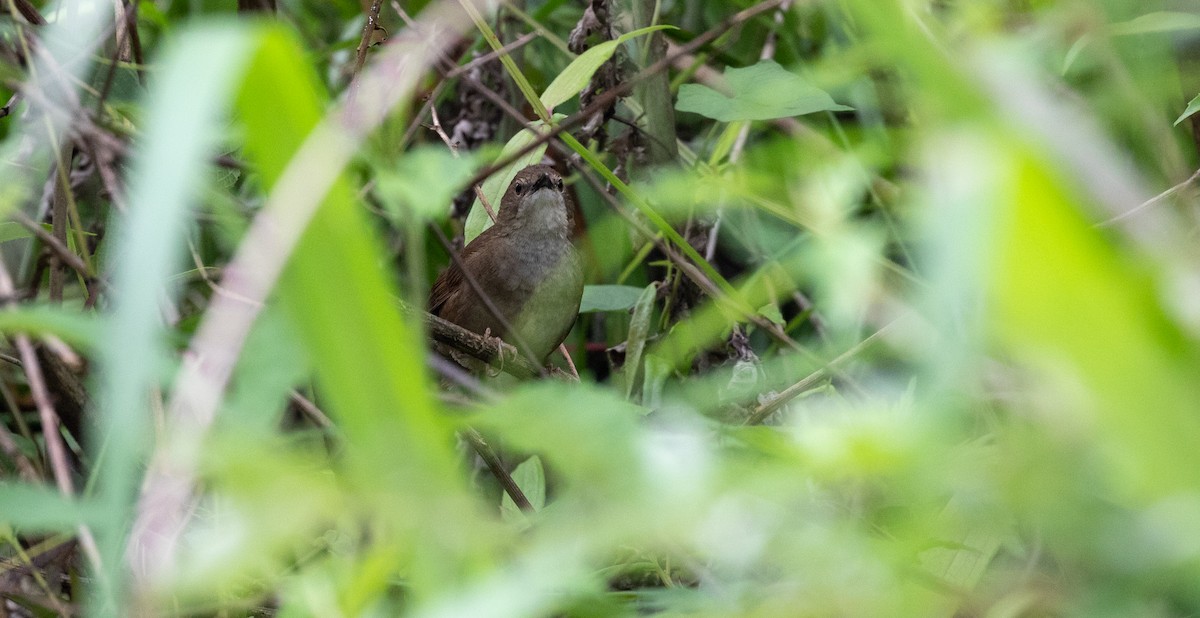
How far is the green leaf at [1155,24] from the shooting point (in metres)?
1.86

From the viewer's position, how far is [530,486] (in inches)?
99.7

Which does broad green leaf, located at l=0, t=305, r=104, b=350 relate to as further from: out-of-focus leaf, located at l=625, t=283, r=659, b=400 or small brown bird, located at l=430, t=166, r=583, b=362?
small brown bird, located at l=430, t=166, r=583, b=362

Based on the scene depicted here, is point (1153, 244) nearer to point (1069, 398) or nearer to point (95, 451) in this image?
point (1069, 398)

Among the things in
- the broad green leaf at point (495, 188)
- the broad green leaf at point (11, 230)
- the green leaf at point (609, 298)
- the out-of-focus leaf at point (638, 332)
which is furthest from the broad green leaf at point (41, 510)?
the green leaf at point (609, 298)

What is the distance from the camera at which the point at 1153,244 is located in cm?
85

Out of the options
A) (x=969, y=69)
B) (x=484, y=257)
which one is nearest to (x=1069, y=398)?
(x=969, y=69)

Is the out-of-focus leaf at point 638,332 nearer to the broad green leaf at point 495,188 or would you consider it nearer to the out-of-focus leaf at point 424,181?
the broad green leaf at point 495,188

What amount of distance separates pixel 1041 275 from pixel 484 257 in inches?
136

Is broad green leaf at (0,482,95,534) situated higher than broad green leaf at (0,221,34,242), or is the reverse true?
broad green leaf at (0,482,95,534)

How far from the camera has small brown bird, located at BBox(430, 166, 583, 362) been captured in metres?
3.87

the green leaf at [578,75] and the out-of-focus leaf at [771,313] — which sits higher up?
the green leaf at [578,75]

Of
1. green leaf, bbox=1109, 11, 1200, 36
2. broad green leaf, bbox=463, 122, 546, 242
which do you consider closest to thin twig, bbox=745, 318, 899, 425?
green leaf, bbox=1109, 11, 1200, 36

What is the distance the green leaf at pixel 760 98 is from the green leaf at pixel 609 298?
0.71 meters

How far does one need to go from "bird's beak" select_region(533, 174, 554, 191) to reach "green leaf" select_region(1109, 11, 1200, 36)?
2144mm
